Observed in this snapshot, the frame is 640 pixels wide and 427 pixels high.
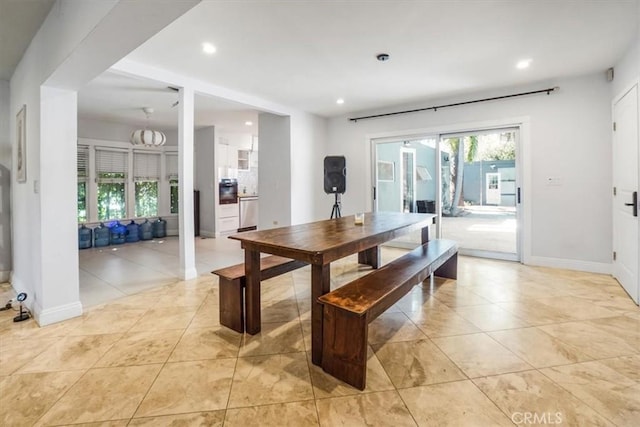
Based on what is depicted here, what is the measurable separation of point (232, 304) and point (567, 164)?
13.7 ft

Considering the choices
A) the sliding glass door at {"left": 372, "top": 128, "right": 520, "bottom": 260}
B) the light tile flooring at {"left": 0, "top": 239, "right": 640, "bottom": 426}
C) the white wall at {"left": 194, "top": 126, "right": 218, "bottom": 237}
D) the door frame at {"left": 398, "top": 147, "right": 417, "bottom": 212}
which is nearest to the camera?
the light tile flooring at {"left": 0, "top": 239, "right": 640, "bottom": 426}

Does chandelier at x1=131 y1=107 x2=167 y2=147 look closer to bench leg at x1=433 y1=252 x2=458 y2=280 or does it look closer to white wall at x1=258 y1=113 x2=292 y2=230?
white wall at x1=258 y1=113 x2=292 y2=230

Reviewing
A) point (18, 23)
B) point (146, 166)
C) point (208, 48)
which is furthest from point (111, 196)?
point (208, 48)

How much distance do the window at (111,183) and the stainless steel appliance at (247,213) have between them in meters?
2.34

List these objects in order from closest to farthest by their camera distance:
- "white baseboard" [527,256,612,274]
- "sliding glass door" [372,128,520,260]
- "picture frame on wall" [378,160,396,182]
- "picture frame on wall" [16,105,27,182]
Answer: "picture frame on wall" [16,105,27,182]
"white baseboard" [527,256,612,274]
"sliding glass door" [372,128,520,260]
"picture frame on wall" [378,160,396,182]

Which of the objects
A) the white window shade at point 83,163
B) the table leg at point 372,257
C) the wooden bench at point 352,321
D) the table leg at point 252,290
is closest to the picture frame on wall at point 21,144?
the table leg at point 252,290

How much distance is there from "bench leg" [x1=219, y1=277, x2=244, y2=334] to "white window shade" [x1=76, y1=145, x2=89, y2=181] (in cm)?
514

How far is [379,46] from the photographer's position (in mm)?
2828

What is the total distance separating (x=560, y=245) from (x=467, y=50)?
271 centimetres

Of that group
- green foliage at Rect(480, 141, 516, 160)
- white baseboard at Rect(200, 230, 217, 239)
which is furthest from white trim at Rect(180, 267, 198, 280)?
green foliage at Rect(480, 141, 516, 160)

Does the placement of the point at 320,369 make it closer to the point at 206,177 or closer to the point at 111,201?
the point at 206,177

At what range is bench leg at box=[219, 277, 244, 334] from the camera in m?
2.21

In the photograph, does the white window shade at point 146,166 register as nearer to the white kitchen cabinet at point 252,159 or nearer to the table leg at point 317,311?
the white kitchen cabinet at point 252,159

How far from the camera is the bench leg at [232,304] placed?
2215 mm
